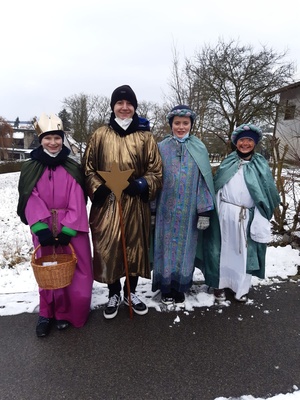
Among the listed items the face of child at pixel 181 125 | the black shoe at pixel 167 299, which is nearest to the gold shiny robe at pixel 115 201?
the face of child at pixel 181 125

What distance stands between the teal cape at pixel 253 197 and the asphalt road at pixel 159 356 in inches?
19.9

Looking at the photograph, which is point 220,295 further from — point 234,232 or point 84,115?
point 84,115

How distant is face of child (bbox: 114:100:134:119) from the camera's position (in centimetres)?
269

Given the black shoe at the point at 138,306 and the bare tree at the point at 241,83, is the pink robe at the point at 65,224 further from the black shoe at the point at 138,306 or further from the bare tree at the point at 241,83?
the bare tree at the point at 241,83

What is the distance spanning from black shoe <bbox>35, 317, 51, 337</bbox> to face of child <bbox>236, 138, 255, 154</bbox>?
2497mm

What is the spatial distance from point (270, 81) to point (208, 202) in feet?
56.1

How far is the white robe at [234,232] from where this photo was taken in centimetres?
299

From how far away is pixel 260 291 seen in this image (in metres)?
3.43

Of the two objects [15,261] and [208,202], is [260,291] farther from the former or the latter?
[15,261]

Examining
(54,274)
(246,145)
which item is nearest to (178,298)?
(54,274)

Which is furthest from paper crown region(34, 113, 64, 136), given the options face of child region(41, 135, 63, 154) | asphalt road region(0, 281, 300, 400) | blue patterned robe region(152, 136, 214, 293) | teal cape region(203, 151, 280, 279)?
asphalt road region(0, 281, 300, 400)

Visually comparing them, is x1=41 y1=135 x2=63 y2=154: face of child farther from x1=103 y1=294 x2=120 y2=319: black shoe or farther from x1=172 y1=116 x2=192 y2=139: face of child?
x1=103 y1=294 x2=120 y2=319: black shoe

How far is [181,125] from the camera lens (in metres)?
2.81

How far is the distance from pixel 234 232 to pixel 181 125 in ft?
4.00
